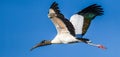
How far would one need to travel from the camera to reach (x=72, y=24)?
31078 mm

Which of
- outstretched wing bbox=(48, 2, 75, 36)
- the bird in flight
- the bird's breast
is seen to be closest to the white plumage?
the bird in flight

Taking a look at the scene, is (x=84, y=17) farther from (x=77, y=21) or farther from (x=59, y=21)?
(x=59, y=21)

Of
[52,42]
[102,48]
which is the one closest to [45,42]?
[52,42]

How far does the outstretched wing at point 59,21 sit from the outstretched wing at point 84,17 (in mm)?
1221

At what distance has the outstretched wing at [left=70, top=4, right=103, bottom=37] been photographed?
3167 cm

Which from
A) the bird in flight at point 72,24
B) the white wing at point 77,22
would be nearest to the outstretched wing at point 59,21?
the bird in flight at point 72,24

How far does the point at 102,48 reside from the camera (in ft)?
96.3

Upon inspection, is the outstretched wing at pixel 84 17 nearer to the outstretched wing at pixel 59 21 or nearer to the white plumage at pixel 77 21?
the white plumage at pixel 77 21

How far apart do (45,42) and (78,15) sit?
2.12 meters

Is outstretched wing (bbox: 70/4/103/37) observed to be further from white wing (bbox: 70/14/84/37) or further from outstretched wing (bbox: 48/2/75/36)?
outstretched wing (bbox: 48/2/75/36)

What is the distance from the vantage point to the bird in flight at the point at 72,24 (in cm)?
2852

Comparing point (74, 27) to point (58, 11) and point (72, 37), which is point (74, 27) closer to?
point (72, 37)

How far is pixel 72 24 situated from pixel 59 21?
2.02 metres

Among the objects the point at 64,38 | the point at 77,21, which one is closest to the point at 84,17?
the point at 77,21
